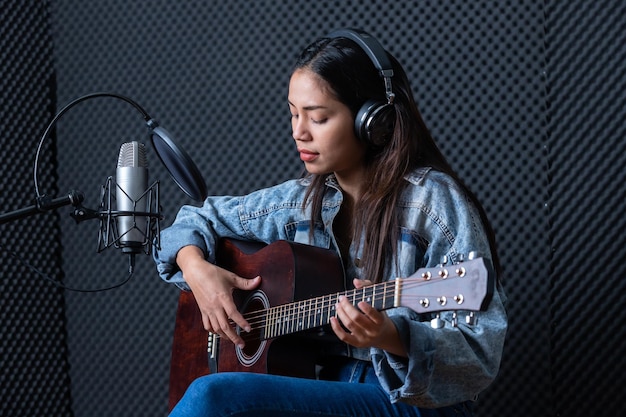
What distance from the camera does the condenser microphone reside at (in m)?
1.41

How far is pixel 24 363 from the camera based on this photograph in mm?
2518

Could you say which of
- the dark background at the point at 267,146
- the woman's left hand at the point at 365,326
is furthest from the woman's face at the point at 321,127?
the dark background at the point at 267,146

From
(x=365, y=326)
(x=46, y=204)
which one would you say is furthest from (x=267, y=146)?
(x=365, y=326)

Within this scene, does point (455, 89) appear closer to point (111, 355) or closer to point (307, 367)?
point (307, 367)

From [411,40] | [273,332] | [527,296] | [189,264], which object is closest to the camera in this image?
[273,332]

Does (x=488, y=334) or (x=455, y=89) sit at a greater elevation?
(x=455, y=89)

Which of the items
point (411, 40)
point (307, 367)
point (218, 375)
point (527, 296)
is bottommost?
point (527, 296)

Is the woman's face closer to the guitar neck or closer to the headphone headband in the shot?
the headphone headband

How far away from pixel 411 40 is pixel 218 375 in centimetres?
123

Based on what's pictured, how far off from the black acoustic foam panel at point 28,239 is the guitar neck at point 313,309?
115 cm

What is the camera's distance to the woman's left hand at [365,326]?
125 cm

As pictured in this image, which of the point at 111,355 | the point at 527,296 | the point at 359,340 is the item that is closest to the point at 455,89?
the point at 527,296

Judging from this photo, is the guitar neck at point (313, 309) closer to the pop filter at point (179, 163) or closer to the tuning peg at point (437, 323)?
the tuning peg at point (437, 323)

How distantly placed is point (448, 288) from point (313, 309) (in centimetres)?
32
